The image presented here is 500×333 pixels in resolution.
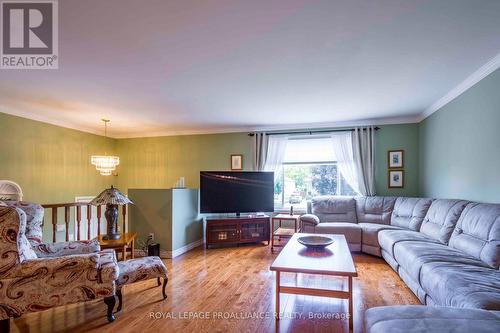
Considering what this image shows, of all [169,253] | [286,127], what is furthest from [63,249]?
[286,127]

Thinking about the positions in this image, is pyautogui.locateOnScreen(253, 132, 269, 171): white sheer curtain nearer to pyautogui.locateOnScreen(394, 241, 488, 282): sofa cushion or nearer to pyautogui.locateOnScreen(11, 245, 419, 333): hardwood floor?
pyautogui.locateOnScreen(11, 245, 419, 333): hardwood floor

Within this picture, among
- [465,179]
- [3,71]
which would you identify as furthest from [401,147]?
[3,71]

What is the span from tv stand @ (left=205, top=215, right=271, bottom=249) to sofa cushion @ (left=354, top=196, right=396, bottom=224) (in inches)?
67.9

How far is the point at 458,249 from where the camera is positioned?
108 inches

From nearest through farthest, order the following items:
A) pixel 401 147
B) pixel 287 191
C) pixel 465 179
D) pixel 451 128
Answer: pixel 465 179 < pixel 451 128 < pixel 401 147 < pixel 287 191

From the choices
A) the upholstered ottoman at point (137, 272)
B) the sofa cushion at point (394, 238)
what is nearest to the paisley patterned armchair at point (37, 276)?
the upholstered ottoman at point (137, 272)

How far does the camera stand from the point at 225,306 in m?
2.54

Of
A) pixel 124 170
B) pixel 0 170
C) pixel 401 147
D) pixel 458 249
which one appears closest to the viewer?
pixel 458 249

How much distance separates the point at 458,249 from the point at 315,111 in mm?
2720

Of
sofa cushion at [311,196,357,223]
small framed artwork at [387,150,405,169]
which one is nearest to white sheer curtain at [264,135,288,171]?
sofa cushion at [311,196,357,223]

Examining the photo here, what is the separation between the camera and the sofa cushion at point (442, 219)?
3042 mm

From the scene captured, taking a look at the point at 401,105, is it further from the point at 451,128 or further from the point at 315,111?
the point at 315,111

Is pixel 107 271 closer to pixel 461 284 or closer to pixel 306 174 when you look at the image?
pixel 461 284

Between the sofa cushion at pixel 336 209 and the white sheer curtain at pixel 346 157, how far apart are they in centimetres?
45
